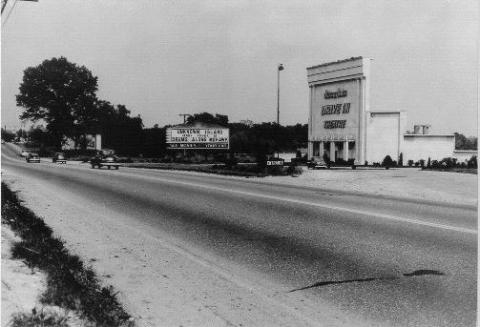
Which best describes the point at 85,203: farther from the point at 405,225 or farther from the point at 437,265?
the point at 437,265

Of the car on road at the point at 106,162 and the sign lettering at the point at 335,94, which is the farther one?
the sign lettering at the point at 335,94

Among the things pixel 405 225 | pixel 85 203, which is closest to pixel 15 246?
pixel 405 225

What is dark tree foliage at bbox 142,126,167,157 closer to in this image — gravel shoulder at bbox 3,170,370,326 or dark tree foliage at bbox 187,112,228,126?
dark tree foliage at bbox 187,112,228,126

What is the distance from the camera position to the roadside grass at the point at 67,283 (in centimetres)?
493

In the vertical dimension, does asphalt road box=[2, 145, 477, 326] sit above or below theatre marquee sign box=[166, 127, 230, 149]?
below

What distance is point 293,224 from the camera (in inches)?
417

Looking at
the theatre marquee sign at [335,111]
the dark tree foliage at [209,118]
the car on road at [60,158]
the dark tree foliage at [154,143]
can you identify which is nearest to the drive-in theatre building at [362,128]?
the theatre marquee sign at [335,111]

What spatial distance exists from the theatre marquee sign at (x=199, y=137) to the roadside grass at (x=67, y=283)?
48012mm

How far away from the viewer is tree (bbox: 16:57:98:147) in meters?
70.1

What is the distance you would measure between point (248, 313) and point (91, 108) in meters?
79.5

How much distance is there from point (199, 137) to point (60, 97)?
28565 mm

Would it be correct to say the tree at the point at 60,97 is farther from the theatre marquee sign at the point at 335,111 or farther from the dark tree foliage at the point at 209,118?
the theatre marquee sign at the point at 335,111

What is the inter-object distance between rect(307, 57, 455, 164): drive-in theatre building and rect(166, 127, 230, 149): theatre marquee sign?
11.3 m

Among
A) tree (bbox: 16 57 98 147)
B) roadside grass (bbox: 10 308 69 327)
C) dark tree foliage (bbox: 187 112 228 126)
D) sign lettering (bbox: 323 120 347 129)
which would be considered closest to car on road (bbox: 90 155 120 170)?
sign lettering (bbox: 323 120 347 129)
